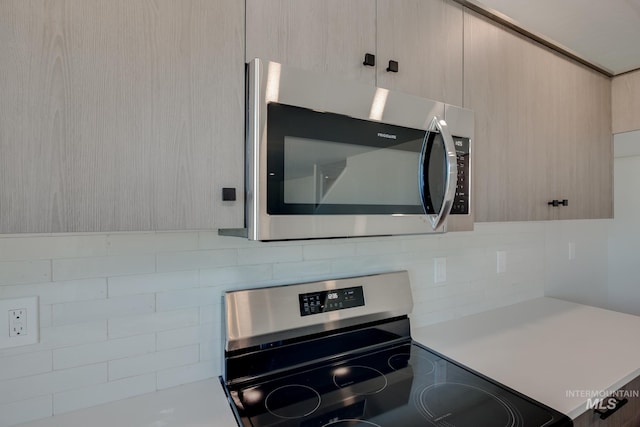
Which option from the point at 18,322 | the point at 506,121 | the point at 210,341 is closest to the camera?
the point at 18,322

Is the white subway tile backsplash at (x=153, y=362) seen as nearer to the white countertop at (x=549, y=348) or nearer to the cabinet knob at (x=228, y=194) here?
the cabinet knob at (x=228, y=194)

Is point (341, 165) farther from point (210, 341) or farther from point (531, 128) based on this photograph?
point (531, 128)

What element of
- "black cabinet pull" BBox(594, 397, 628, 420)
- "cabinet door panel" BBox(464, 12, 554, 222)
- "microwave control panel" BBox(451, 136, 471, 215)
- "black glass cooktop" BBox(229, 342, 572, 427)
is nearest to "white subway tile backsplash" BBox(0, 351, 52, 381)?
"black glass cooktop" BBox(229, 342, 572, 427)

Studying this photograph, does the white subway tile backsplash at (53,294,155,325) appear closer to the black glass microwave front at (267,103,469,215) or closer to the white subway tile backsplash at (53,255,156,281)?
the white subway tile backsplash at (53,255,156,281)

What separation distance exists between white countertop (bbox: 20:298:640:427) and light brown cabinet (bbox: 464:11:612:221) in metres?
0.49

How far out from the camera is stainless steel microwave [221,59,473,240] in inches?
28.9

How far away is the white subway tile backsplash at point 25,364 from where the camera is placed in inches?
30.8

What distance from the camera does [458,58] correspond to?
1130 millimetres

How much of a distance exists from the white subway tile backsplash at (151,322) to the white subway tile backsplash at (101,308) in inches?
0.7

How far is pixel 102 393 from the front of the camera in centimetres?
88

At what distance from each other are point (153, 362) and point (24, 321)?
0.32 meters

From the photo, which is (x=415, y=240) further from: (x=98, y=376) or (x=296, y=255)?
(x=98, y=376)

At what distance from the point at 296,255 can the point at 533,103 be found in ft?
3.85

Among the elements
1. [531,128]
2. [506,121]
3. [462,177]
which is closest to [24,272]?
[462,177]
